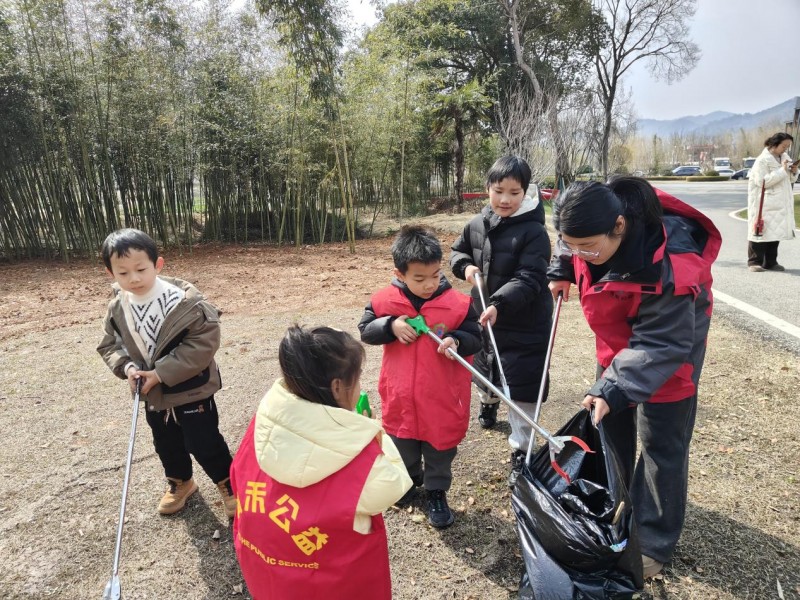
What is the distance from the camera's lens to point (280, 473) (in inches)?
51.9

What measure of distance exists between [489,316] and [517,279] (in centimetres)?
27

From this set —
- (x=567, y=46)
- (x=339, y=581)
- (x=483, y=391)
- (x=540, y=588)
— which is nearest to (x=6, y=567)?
(x=339, y=581)

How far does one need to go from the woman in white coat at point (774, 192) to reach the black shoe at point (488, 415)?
5271 millimetres

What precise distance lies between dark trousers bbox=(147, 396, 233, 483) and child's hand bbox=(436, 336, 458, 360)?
3.59 ft

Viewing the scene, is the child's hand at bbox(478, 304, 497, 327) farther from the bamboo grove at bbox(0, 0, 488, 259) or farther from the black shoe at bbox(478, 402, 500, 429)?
the bamboo grove at bbox(0, 0, 488, 259)

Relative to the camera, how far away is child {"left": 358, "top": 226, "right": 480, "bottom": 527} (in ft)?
7.23

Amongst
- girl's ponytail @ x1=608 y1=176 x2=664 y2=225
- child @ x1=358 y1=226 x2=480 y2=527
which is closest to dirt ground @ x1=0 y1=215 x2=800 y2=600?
child @ x1=358 y1=226 x2=480 y2=527

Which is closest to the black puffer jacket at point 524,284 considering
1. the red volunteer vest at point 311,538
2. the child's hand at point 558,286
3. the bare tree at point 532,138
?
the child's hand at point 558,286

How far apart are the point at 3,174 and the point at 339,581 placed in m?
11.1

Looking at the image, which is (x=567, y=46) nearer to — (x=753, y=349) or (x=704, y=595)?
(x=753, y=349)

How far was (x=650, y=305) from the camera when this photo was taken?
168 centimetres

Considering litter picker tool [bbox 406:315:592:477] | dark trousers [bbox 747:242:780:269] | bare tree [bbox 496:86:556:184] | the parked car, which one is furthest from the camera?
the parked car

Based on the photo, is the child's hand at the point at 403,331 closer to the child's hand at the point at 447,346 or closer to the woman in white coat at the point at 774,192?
the child's hand at the point at 447,346

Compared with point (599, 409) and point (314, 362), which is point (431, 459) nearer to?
point (599, 409)
